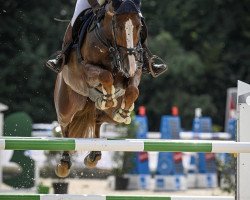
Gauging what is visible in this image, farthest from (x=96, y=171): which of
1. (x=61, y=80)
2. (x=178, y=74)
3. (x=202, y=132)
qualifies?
(x=178, y=74)

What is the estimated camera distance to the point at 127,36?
6613mm

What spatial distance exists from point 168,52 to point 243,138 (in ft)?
67.9

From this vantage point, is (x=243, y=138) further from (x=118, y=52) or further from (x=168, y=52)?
(x=168, y=52)

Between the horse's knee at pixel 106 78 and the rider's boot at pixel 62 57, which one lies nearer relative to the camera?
the horse's knee at pixel 106 78

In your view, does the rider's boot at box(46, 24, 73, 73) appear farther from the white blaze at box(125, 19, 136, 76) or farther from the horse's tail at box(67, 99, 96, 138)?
the white blaze at box(125, 19, 136, 76)

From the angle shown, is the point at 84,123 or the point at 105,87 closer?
the point at 105,87

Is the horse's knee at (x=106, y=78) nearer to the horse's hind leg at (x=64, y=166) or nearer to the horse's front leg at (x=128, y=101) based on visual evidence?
the horse's front leg at (x=128, y=101)

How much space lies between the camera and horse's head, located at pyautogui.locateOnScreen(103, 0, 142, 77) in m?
6.57

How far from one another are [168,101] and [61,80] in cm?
1843

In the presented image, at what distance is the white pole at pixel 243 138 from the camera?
5.75 meters

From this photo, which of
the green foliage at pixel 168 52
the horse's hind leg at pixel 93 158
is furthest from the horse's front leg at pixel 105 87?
the green foliage at pixel 168 52

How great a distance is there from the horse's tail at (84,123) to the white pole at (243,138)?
6.18 ft

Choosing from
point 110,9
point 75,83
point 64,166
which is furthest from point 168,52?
point 110,9

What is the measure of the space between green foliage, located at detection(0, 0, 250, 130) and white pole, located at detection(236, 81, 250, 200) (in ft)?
53.3
